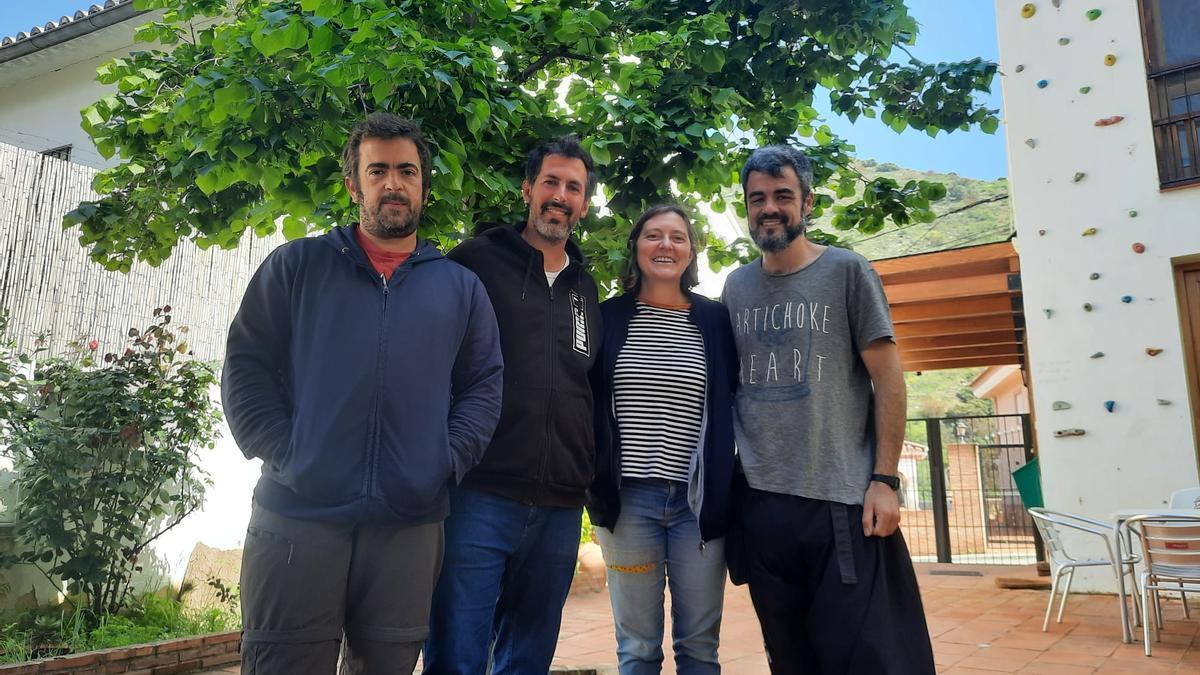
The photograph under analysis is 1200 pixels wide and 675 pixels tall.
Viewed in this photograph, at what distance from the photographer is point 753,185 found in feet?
7.95

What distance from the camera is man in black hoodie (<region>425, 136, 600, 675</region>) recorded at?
2123mm

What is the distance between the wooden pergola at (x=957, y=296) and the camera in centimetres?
771

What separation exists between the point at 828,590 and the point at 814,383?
53cm

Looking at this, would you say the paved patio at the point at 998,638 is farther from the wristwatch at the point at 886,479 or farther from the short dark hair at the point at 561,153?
the short dark hair at the point at 561,153

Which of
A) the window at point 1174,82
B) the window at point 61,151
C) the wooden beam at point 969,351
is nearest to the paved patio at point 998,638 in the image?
the window at point 1174,82

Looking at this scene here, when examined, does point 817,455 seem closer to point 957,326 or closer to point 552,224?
point 552,224

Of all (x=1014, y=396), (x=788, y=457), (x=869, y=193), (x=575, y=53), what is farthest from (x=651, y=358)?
(x=1014, y=396)

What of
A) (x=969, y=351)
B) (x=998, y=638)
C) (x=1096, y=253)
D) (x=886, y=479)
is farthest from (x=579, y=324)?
(x=969, y=351)

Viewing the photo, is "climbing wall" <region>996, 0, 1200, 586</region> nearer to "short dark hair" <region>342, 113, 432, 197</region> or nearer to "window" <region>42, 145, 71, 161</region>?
"short dark hair" <region>342, 113, 432, 197</region>

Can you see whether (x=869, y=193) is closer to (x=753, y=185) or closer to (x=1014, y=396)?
(x=753, y=185)

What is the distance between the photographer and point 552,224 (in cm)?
241

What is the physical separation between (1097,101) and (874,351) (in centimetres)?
620

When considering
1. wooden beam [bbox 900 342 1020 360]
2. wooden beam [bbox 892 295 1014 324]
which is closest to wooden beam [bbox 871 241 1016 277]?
wooden beam [bbox 892 295 1014 324]

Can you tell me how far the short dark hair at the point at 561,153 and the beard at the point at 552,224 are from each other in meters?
0.11
